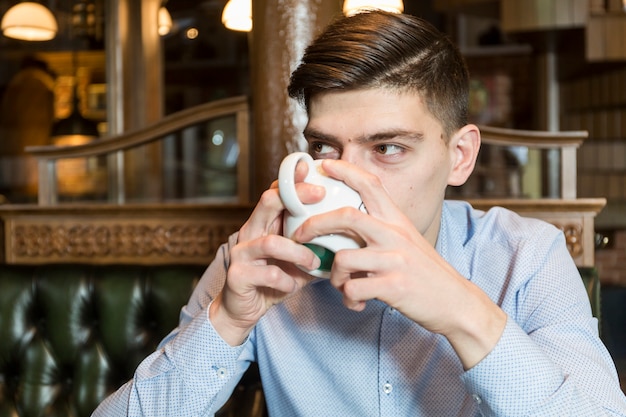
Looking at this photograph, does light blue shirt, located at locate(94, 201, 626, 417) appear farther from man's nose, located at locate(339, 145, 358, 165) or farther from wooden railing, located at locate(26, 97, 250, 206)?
wooden railing, located at locate(26, 97, 250, 206)

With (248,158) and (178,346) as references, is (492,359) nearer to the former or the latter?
(178,346)

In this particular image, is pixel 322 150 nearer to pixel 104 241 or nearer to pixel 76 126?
pixel 104 241

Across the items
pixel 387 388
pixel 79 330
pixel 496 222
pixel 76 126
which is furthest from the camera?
pixel 76 126

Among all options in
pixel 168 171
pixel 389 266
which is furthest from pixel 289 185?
pixel 168 171

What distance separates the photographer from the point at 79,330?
5.60ft

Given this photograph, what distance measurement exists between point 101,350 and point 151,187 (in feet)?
14.2

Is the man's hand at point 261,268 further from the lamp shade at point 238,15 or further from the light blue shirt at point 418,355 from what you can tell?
the lamp shade at point 238,15

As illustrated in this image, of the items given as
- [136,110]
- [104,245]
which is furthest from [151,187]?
[104,245]

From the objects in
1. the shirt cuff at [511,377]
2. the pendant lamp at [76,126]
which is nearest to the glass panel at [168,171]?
the pendant lamp at [76,126]

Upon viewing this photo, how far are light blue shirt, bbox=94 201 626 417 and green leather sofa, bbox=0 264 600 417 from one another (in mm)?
349

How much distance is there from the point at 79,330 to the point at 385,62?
1020 mm

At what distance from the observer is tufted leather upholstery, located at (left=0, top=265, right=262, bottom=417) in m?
1.68

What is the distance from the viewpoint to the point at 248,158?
233 cm

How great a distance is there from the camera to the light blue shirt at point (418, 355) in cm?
94
